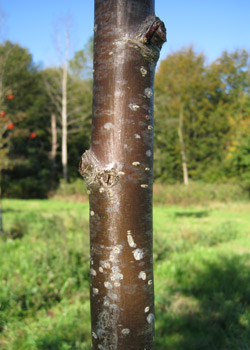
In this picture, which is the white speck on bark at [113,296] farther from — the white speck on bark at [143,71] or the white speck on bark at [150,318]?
the white speck on bark at [143,71]

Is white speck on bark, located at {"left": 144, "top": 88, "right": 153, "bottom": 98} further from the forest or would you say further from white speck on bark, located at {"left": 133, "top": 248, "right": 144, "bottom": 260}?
the forest

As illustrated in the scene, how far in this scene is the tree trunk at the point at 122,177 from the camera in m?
1.00

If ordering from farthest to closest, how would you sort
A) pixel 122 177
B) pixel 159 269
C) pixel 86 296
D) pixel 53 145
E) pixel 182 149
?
1. pixel 53 145
2. pixel 182 149
3. pixel 159 269
4. pixel 86 296
5. pixel 122 177

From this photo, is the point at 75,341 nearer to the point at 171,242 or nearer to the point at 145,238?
the point at 145,238

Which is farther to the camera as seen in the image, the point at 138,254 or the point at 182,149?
the point at 182,149

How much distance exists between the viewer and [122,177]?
996 mm

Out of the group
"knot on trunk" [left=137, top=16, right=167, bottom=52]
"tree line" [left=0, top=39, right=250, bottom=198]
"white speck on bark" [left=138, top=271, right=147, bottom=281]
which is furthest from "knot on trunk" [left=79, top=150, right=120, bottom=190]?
"tree line" [left=0, top=39, right=250, bottom=198]

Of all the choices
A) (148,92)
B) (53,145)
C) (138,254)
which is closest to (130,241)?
(138,254)

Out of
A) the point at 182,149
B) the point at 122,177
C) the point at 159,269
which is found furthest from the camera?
the point at 182,149

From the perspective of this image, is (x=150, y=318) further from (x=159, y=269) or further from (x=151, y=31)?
(x=159, y=269)

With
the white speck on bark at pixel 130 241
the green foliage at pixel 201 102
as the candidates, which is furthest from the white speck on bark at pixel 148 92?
the green foliage at pixel 201 102

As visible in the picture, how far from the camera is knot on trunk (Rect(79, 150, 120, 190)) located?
3.26 ft

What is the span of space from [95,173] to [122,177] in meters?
0.10

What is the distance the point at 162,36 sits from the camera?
106cm
